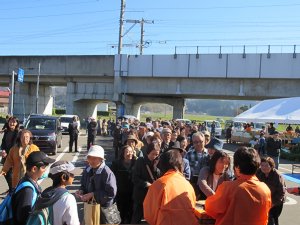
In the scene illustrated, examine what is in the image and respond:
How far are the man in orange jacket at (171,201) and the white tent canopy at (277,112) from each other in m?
16.3

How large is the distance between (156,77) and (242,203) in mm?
40888

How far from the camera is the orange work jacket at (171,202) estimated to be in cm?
396

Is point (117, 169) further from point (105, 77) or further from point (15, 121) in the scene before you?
point (105, 77)

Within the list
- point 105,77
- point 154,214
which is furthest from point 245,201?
point 105,77

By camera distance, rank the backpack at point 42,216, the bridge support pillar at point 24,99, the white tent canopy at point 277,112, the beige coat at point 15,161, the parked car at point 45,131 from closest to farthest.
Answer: the backpack at point 42,216, the beige coat at point 15,161, the parked car at point 45,131, the white tent canopy at point 277,112, the bridge support pillar at point 24,99

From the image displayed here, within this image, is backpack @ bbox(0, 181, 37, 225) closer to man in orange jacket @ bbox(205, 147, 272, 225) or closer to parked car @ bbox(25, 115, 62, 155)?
man in orange jacket @ bbox(205, 147, 272, 225)

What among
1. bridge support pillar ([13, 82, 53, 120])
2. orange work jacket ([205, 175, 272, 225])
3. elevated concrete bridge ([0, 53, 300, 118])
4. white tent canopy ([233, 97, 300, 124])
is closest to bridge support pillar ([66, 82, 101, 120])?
elevated concrete bridge ([0, 53, 300, 118])

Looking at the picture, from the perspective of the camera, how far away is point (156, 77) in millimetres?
44562

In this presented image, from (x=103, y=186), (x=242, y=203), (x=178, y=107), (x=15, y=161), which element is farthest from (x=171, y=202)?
(x=178, y=107)

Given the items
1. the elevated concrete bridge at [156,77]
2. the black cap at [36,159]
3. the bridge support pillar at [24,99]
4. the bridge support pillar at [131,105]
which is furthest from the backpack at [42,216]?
the bridge support pillar at [24,99]

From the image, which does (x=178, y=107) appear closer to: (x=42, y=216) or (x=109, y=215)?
(x=109, y=215)

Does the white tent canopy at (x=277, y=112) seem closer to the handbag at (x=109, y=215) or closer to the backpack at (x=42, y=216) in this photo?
the handbag at (x=109, y=215)

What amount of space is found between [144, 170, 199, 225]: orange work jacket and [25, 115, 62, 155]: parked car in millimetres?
16030

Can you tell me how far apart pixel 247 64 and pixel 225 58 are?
2174mm
